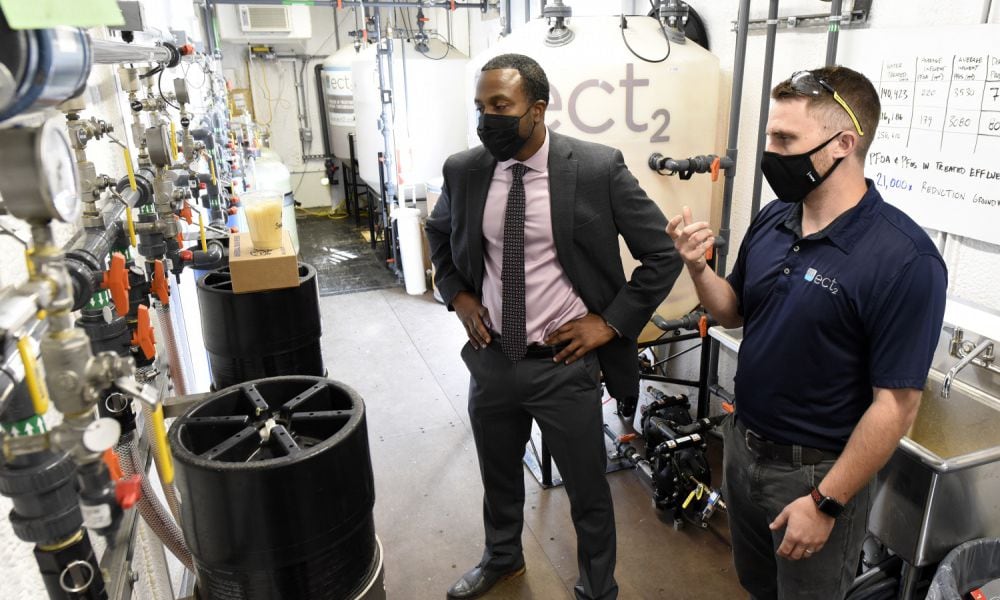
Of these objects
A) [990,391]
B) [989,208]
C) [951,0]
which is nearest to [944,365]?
[990,391]

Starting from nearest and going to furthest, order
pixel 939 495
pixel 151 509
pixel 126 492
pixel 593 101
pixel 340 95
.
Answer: pixel 126 492 < pixel 151 509 < pixel 939 495 < pixel 593 101 < pixel 340 95

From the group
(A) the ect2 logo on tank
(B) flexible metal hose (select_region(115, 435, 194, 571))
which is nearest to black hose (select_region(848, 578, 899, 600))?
(A) the ect2 logo on tank

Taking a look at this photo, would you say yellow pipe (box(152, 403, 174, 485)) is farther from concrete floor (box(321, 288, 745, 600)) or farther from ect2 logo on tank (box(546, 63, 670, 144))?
ect2 logo on tank (box(546, 63, 670, 144))

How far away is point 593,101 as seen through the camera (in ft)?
7.67

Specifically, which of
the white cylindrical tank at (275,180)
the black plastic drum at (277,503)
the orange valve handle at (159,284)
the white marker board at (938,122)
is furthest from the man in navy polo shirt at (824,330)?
the white cylindrical tank at (275,180)

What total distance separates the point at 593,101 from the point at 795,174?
1146 mm

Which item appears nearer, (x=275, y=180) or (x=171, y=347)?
(x=171, y=347)

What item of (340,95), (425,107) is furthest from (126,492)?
(340,95)

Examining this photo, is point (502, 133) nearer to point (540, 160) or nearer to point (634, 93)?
point (540, 160)

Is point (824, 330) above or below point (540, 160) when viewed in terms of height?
below

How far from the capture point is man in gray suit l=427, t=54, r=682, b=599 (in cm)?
174

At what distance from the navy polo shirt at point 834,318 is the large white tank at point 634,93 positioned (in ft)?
3.28

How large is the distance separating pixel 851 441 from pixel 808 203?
0.48 metres

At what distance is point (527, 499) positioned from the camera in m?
2.65
